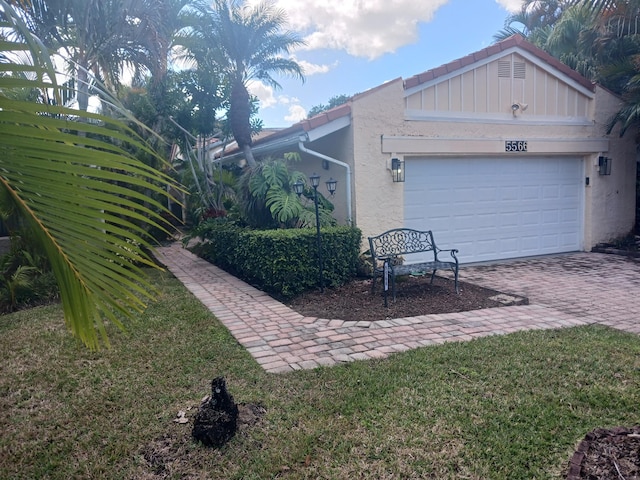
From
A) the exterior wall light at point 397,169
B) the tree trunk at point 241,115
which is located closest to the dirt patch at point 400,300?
the exterior wall light at point 397,169

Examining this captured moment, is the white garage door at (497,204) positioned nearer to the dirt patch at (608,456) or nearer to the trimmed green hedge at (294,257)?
the trimmed green hedge at (294,257)

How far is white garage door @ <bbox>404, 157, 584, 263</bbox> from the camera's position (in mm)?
9562

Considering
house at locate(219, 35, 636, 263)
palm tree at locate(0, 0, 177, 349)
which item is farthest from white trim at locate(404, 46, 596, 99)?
palm tree at locate(0, 0, 177, 349)

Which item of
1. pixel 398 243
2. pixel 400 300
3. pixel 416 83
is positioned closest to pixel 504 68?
pixel 416 83

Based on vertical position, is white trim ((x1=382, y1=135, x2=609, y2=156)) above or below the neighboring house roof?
below

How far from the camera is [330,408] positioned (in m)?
3.58

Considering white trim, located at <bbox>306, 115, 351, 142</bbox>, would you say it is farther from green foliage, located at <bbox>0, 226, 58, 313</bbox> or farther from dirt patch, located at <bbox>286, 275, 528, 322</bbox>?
green foliage, located at <bbox>0, 226, 58, 313</bbox>

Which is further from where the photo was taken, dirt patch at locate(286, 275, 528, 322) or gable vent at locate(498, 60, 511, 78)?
gable vent at locate(498, 60, 511, 78)

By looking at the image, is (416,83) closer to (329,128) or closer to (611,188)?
(329,128)

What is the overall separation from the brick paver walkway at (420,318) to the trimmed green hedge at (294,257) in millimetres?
336

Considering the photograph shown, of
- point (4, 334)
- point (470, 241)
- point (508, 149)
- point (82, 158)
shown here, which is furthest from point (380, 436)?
point (508, 149)

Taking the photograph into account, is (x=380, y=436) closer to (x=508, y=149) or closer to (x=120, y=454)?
(x=120, y=454)

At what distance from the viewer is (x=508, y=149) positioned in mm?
9875

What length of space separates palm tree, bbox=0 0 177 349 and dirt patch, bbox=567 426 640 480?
2644 mm
